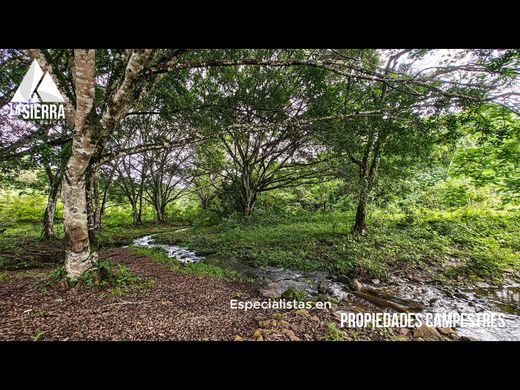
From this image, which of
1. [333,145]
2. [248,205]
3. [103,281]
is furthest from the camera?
[248,205]

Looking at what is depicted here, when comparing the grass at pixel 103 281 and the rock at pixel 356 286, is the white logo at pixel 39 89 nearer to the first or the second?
Answer: the grass at pixel 103 281

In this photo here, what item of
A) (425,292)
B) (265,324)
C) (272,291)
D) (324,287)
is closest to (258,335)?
(265,324)

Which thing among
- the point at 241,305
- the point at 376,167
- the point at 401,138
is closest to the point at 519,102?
the point at 401,138

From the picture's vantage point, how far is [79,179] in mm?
3273

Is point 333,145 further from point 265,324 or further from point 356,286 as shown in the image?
point 265,324

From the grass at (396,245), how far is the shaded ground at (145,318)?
10.1 ft

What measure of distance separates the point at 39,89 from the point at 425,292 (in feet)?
27.2

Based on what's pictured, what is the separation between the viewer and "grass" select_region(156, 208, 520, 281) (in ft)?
18.4

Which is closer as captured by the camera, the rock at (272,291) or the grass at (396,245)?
the rock at (272,291)

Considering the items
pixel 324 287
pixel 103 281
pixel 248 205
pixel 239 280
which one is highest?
pixel 248 205

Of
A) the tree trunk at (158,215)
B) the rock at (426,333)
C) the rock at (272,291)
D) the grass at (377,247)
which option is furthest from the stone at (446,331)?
the tree trunk at (158,215)

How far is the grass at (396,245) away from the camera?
5617 millimetres

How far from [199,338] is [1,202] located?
17845 millimetres
